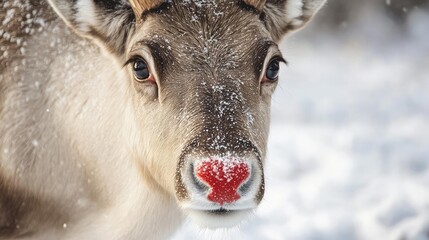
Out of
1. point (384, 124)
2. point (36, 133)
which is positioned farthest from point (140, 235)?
point (384, 124)

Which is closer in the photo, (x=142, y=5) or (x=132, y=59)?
(x=132, y=59)

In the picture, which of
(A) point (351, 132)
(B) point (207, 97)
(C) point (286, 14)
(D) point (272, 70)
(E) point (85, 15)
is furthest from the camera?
(A) point (351, 132)

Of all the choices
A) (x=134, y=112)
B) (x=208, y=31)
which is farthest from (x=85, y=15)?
(x=208, y=31)

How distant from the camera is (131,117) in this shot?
5.73 m

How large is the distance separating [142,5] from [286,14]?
1025 millimetres

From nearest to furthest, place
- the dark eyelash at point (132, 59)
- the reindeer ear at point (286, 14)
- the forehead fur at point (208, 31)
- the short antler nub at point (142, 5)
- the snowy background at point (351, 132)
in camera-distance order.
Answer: the forehead fur at point (208, 31), the dark eyelash at point (132, 59), the short antler nub at point (142, 5), the reindeer ear at point (286, 14), the snowy background at point (351, 132)

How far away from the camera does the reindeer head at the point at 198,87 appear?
4758mm

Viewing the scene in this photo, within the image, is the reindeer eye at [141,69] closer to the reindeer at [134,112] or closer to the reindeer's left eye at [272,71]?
the reindeer at [134,112]

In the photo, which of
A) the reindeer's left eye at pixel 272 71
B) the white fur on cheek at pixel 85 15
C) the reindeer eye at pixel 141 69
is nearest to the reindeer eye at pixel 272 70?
the reindeer's left eye at pixel 272 71

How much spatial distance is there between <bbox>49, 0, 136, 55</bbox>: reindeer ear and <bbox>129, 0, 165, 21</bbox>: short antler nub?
11cm

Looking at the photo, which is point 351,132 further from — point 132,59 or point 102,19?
point 132,59

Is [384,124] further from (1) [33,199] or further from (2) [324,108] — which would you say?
(1) [33,199]

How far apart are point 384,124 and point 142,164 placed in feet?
21.2

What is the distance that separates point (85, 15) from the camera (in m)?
5.60
